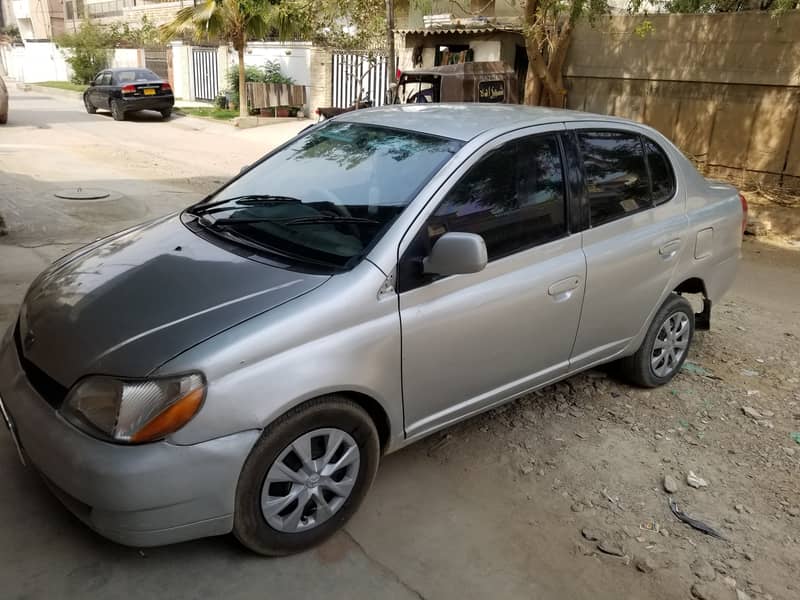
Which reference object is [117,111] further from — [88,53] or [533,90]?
[88,53]

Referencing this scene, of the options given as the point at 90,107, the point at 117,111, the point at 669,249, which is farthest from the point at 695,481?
the point at 90,107

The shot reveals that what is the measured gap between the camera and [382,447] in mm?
3094

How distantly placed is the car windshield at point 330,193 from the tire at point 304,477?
0.64 meters

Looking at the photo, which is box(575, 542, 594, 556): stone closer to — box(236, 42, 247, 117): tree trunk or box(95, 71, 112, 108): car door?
box(236, 42, 247, 117): tree trunk

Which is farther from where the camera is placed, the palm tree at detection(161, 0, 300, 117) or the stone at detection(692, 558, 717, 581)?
the palm tree at detection(161, 0, 300, 117)

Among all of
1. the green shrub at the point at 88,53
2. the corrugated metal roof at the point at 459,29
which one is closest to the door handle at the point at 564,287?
the corrugated metal roof at the point at 459,29

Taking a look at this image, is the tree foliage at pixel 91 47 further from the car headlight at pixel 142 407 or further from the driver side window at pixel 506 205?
the car headlight at pixel 142 407

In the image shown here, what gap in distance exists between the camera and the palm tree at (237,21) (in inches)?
706

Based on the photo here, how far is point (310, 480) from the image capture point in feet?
9.05

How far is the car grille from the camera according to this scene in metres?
2.58

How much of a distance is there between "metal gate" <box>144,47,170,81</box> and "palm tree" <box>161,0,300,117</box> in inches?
510

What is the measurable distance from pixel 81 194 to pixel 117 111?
11.9 metres

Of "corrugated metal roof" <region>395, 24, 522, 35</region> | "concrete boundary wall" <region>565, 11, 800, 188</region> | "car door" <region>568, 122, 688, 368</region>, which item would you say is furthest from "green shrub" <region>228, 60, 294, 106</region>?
"car door" <region>568, 122, 688, 368</region>

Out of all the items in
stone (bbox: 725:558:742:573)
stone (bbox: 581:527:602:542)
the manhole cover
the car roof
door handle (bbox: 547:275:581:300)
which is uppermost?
the car roof
